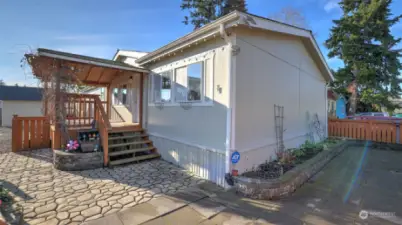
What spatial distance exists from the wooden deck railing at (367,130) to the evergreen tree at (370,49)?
599 centimetres

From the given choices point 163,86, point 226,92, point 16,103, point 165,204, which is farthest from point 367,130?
point 16,103

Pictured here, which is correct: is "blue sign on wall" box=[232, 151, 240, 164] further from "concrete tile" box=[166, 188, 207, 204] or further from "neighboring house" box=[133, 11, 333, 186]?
"concrete tile" box=[166, 188, 207, 204]

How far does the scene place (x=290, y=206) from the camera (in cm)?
369

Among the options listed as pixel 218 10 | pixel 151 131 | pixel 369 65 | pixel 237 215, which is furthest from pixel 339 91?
pixel 237 215

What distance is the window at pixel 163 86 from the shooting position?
662 cm

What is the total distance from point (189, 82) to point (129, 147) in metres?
3.07

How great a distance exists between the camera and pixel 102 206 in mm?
3557

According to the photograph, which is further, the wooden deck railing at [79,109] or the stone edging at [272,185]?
the wooden deck railing at [79,109]

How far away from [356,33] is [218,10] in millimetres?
11068

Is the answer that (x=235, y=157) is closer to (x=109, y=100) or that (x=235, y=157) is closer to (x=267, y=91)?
(x=267, y=91)

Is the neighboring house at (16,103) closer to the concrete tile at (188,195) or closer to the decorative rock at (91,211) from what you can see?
the decorative rock at (91,211)

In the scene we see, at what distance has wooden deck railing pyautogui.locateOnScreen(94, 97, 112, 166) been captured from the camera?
5.94 m

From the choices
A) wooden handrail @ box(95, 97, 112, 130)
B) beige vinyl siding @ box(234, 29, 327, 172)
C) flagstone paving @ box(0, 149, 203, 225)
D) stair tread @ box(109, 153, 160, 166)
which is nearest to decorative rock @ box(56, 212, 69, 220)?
flagstone paving @ box(0, 149, 203, 225)

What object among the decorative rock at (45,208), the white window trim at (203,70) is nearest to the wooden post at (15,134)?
the white window trim at (203,70)
